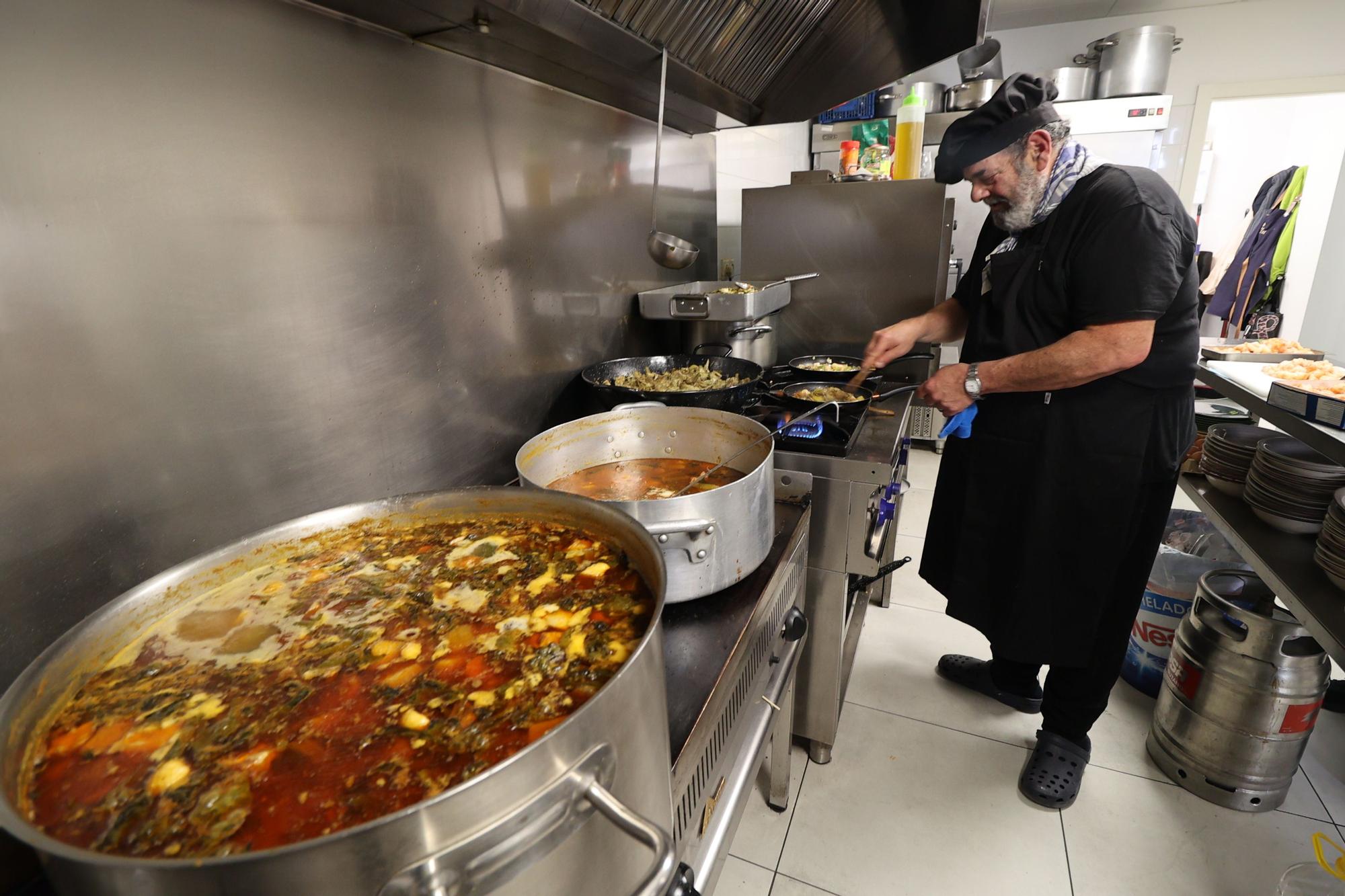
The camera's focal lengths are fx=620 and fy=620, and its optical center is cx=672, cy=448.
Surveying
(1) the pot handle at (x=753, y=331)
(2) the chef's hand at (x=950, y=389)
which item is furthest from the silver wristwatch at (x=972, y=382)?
(1) the pot handle at (x=753, y=331)

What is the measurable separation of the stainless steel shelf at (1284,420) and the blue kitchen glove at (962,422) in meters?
0.58

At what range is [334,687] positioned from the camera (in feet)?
2.16

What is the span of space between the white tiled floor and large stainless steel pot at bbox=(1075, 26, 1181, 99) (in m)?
4.10

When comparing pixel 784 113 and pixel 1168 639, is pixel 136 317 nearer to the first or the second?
pixel 784 113

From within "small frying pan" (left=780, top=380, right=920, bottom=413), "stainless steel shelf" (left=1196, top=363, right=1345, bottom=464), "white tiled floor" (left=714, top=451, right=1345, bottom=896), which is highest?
"stainless steel shelf" (left=1196, top=363, right=1345, bottom=464)

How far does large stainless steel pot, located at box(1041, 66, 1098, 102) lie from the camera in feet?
13.9

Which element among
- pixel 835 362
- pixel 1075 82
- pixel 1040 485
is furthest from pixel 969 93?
pixel 1040 485

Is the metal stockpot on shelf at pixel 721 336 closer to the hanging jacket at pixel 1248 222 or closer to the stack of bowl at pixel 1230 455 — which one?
the stack of bowl at pixel 1230 455

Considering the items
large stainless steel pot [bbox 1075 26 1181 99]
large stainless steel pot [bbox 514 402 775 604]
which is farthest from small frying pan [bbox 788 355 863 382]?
large stainless steel pot [bbox 1075 26 1181 99]

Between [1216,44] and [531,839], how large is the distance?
6.54m

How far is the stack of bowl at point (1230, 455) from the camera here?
1.96 m

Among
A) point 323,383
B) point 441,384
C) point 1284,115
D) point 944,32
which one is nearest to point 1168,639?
point 944,32

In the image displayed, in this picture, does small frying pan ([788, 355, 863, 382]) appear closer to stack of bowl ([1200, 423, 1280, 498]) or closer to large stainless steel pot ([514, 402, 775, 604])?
large stainless steel pot ([514, 402, 775, 604])

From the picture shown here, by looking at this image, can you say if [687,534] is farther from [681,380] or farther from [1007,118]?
[1007,118]
